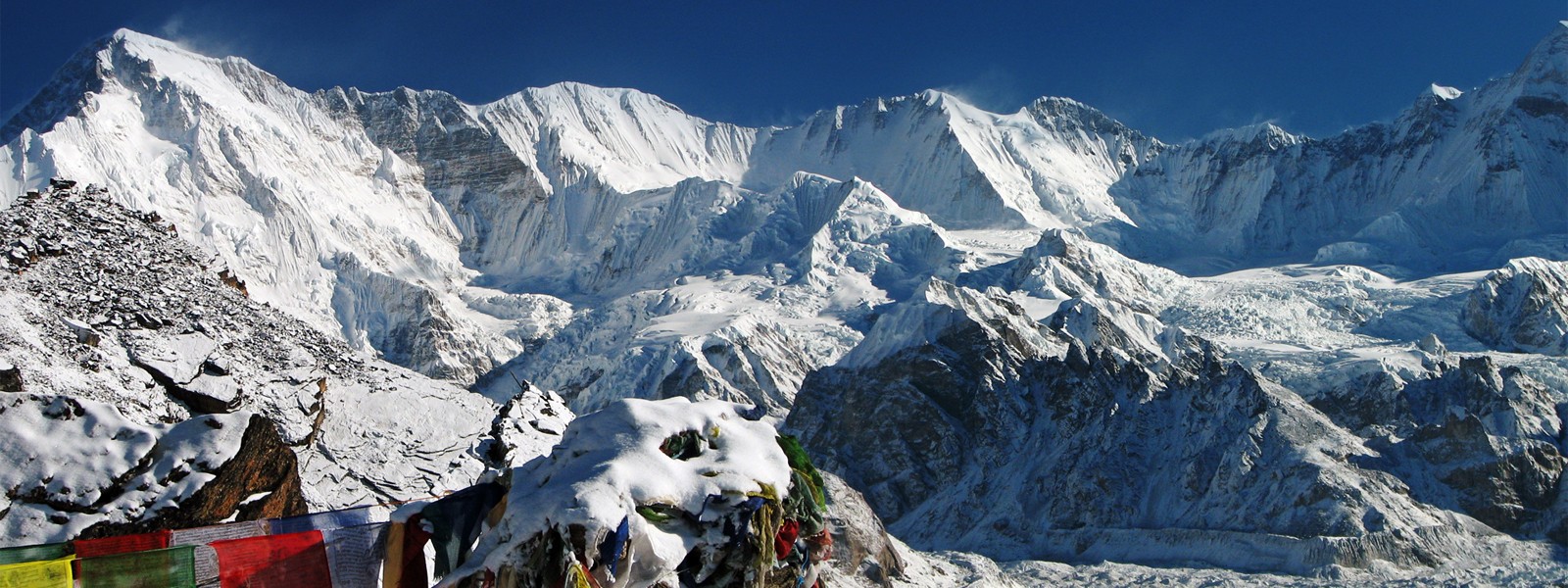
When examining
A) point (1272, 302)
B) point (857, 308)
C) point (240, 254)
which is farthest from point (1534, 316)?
point (240, 254)

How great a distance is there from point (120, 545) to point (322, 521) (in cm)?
250

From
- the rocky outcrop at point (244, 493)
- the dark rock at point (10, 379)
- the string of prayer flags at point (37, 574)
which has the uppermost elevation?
the dark rock at point (10, 379)

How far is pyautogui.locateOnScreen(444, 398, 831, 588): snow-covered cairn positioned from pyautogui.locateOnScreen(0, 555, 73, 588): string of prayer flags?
406 centimetres

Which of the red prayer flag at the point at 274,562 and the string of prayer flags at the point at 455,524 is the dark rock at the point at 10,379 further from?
the string of prayer flags at the point at 455,524

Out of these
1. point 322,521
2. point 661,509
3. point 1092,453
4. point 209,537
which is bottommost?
point 209,537

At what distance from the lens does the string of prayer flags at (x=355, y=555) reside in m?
16.4

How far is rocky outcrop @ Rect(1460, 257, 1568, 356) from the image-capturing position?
138250 mm

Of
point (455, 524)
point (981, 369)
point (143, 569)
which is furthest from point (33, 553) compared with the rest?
point (981, 369)

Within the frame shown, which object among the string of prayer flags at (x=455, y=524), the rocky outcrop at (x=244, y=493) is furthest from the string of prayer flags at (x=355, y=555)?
the rocky outcrop at (x=244, y=493)

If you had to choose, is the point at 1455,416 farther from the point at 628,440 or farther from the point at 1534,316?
the point at 628,440

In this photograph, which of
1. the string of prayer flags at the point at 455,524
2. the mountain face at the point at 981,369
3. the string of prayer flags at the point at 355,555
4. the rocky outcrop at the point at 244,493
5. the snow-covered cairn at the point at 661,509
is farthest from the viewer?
the mountain face at the point at 981,369

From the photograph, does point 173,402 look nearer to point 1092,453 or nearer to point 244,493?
point 244,493

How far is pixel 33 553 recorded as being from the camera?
14.8m

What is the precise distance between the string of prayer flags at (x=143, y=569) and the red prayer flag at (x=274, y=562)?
1.26 feet
